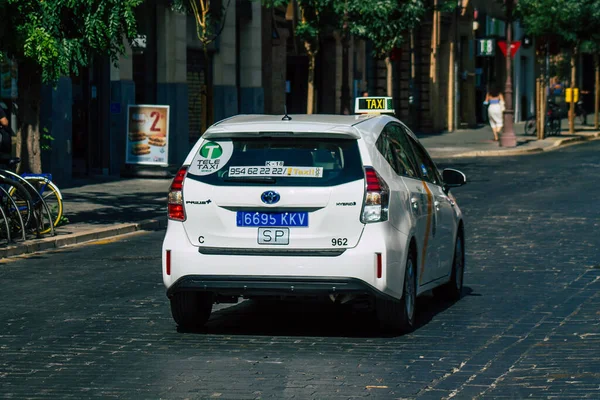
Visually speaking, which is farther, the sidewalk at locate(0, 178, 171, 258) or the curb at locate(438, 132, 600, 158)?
the curb at locate(438, 132, 600, 158)

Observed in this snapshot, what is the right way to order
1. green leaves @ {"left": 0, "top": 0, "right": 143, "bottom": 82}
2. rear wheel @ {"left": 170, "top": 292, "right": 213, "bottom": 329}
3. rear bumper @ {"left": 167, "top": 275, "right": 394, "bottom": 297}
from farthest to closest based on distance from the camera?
green leaves @ {"left": 0, "top": 0, "right": 143, "bottom": 82}, rear wheel @ {"left": 170, "top": 292, "right": 213, "bottom": 329}, rear bumper @ {"left": 167, "top": 275, "right": 394, "bottom": 297}

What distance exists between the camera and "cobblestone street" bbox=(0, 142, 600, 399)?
806 cm

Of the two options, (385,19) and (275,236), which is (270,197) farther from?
(385,19)

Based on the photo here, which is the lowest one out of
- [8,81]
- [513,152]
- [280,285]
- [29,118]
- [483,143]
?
[513,152]

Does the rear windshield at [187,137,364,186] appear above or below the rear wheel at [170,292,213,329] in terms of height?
above

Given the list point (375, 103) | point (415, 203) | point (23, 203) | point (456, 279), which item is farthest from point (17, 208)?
point (375, 103)

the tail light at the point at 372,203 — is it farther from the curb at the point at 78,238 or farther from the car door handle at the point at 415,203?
the curb at the point at 78,238

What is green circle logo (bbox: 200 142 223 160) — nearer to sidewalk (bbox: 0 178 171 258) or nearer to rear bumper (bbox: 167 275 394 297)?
rear bumper (bbox: 167 275 394 297)

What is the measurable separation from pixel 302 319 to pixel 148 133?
17774 millimetres

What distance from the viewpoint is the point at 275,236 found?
9648 millimetres

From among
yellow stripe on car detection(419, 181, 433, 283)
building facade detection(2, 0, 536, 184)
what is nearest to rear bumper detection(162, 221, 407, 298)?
yellow stripe on car detection(419, 181, 433, 283)

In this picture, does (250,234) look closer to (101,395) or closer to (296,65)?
(101,395)

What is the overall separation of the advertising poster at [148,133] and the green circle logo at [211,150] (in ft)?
59.6

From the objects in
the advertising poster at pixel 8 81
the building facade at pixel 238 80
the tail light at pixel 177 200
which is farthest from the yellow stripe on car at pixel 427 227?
the advertising poster at pixel 8 81
